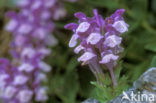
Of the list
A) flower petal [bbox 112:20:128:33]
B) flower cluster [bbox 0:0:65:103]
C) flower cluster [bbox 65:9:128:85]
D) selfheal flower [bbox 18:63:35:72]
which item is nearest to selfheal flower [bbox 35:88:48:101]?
flower cluster [bbox 0:0:65:103]

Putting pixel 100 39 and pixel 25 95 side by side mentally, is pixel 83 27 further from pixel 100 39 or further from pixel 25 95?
pixel 25 95

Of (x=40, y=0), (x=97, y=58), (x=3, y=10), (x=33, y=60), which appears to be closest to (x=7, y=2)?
(x=3, y=10)

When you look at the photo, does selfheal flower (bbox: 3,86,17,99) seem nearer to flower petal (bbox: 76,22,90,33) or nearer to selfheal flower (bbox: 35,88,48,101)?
selfheal flower (bbox: 35,88,48,101)

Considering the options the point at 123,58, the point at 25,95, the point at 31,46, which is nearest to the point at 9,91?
the point at 25,95

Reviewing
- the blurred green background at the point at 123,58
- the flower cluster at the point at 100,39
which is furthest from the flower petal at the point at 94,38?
the blurred green background at the point at 123,58

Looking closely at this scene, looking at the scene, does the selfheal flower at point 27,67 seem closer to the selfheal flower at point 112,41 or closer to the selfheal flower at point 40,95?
the selfheal flower at point 40,95

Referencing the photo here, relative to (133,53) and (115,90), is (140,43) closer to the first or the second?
(133,53)

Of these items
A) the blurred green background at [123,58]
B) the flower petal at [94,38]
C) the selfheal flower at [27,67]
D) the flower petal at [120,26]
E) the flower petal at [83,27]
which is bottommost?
the blurred green background at [123,58]
